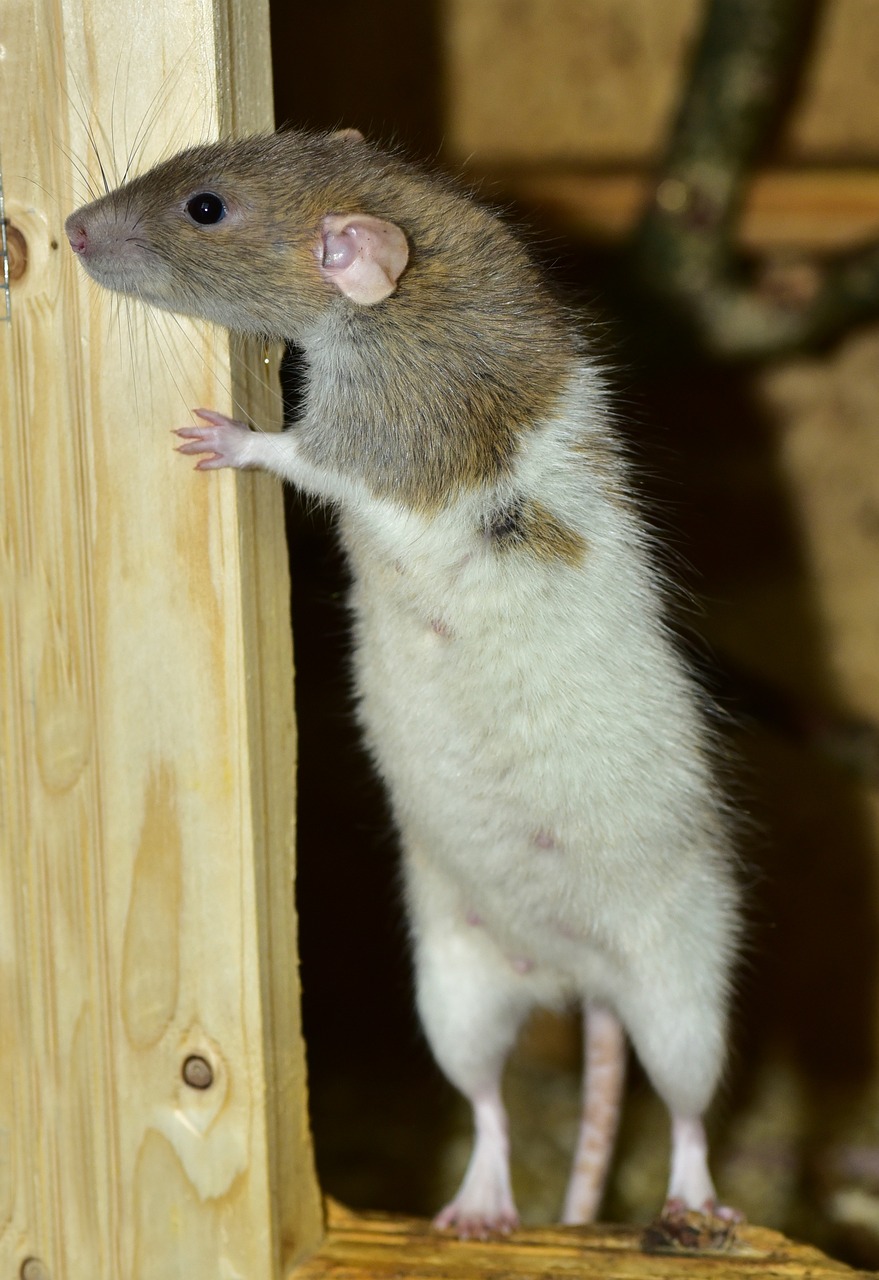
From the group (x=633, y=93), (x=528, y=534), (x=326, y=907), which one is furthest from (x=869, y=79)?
(x=326, y=907)

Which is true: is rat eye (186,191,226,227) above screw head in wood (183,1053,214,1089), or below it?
above

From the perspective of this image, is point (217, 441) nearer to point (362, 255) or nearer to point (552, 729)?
point (362, 255)

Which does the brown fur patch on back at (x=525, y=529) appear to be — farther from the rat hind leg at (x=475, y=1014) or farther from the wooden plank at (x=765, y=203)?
the wooden plank at (x=765, y=203)

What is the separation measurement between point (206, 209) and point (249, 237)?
7 cm

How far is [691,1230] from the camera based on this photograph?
2303mm

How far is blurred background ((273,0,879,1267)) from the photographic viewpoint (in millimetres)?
3740

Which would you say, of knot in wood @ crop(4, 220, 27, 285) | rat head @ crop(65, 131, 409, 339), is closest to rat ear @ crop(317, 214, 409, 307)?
rat head @ crop(65, 131, 409, 339)

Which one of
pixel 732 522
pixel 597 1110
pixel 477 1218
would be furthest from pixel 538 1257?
pixel 732 522

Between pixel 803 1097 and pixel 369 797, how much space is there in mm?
1581

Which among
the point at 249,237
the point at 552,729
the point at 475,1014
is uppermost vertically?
the point at 249,237

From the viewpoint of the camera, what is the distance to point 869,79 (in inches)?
156

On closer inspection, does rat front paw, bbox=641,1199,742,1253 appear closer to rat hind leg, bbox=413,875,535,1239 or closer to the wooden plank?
rat hind leg, bbox=413,875,535,1239

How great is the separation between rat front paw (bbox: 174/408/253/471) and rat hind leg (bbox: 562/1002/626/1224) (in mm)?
1345

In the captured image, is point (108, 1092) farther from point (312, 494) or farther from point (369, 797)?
point (369, 797)
